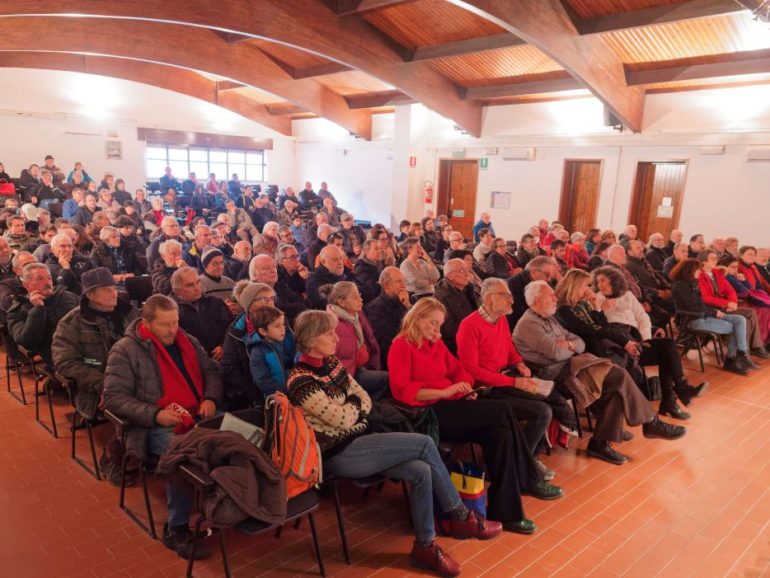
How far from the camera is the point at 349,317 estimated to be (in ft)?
11.4

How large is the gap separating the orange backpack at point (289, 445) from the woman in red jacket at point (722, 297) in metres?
5.03

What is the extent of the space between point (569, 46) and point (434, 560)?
812 centimetres

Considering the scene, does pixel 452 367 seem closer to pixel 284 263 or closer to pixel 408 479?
pixel 408 479

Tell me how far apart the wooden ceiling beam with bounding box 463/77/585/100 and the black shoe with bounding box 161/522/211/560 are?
1041cm

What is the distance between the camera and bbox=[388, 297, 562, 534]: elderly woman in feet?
9.59

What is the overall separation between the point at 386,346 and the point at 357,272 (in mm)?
1474

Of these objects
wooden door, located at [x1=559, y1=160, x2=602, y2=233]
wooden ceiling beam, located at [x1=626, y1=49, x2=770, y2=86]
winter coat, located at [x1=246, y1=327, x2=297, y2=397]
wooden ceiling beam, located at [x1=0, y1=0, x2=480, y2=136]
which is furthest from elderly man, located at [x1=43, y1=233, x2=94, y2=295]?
wooden door, located at [x1=559, y1=160, x2=602, y2=233]

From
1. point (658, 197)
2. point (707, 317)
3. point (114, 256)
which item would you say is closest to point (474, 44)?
point (658, 197)

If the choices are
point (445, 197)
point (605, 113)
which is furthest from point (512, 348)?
point (445, 197)

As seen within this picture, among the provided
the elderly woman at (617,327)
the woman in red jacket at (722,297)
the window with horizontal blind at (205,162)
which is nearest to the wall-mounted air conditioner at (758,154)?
the woman in red jacket at (722,297)

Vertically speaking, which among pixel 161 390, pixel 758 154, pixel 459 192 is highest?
pixel 758 154

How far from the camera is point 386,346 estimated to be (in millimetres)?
4148

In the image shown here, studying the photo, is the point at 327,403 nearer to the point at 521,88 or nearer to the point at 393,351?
the point at 393,351

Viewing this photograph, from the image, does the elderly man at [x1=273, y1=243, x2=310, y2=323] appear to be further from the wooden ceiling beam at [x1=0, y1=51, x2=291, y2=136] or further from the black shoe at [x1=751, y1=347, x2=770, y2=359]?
the wooden ceiling beam at [x1=0, y1=51, x2=291, y2=136]
